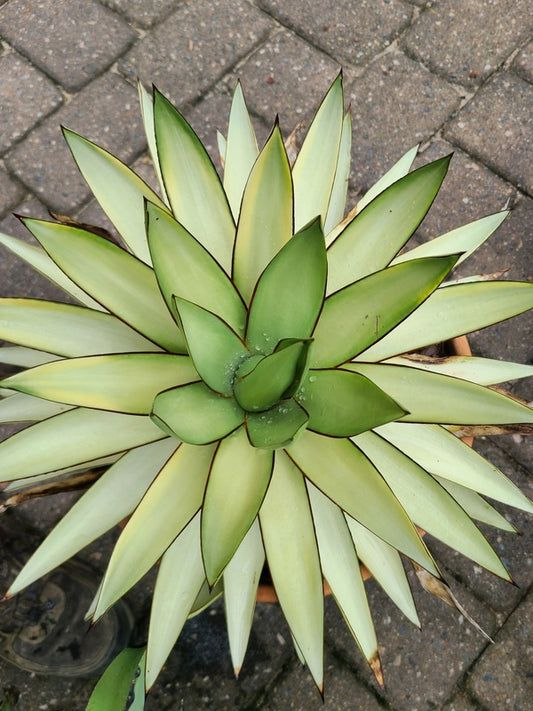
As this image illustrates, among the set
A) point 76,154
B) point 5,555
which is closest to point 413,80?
point 76,154

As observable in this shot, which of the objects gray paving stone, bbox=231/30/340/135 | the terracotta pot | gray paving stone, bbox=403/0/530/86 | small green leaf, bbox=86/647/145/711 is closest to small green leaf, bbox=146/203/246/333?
the terracotta pot

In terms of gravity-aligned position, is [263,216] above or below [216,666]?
above

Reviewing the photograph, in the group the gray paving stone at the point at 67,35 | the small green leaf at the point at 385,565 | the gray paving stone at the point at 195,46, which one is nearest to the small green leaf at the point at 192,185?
A: the small green leaf at the point at 385,565

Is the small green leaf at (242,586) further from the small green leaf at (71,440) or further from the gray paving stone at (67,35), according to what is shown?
the gray paving stone at (67,35)

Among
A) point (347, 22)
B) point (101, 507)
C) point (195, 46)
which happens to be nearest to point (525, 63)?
point (347, 22)

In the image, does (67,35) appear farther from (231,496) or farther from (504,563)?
(504,563)

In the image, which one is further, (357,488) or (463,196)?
(463,196)

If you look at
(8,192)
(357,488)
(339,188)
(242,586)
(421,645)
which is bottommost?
(421,645)
